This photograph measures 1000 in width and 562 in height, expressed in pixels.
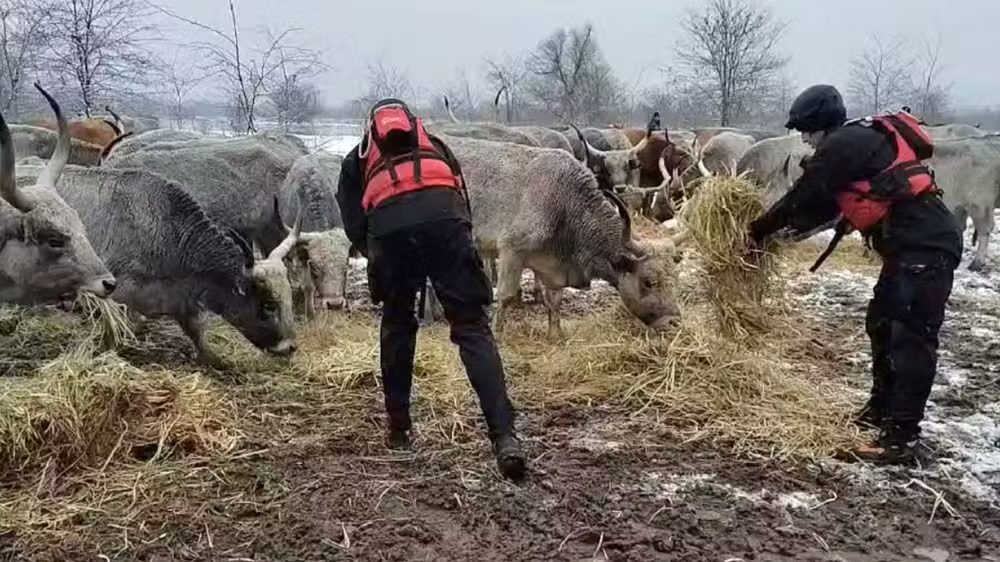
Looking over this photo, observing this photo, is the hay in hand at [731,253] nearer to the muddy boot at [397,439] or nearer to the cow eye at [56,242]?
the muddy boot at [397,439]

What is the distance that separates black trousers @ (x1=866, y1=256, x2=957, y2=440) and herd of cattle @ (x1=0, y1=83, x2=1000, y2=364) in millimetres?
2075

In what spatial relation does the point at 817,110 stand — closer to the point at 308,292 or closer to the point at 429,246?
the point at 429,246

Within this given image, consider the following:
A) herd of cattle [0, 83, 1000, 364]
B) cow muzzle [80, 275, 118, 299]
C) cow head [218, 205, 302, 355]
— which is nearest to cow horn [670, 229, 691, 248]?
herd of cattle [0, 83, 1000, 364]

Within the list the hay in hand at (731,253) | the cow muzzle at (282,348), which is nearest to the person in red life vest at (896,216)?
the hay in hand at (731,253)

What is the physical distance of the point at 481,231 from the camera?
785cm

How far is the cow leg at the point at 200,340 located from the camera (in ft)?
21.7

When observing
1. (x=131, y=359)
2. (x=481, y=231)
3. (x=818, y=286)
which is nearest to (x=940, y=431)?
(x=481, y=231)

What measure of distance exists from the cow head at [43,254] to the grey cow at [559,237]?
3.29m

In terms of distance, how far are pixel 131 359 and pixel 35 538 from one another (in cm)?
290

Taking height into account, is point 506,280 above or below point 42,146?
below

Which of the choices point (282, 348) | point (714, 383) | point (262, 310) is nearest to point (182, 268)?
point (262, 310)

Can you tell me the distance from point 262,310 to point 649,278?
3.03 metres

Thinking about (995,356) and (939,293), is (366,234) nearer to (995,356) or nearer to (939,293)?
(939,293)

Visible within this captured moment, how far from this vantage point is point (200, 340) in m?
6.67
